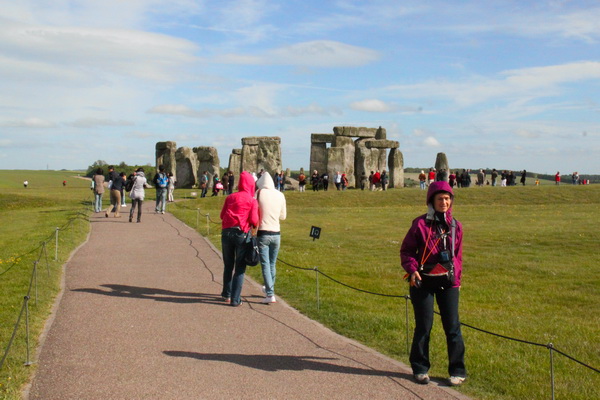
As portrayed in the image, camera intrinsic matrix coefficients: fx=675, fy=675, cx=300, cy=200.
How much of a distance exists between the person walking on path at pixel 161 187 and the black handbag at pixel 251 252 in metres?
15.6

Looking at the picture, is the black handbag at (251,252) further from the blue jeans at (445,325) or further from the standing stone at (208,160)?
the standing stone at (208,160)

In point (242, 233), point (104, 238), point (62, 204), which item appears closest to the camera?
point (242, 233)

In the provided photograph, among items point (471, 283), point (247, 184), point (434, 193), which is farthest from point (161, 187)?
point (434, 193)

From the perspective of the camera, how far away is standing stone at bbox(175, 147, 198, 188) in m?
47.3

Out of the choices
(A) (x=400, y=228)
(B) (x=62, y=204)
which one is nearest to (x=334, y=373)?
(A) (x=400, y=228)

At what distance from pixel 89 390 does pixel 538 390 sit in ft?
15.7

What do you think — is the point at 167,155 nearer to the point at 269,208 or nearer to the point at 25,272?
the point at 25,272

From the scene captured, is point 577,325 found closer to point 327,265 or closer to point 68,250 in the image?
point 327,265

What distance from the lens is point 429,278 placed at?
7152mm

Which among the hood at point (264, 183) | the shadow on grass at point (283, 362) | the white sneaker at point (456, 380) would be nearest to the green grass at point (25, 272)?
the shadow on grass at point (283, 362)

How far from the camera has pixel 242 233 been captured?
1107 centimetres

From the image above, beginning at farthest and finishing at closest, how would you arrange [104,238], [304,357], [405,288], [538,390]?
[104,238], [405,288], [304,357], [538,390]

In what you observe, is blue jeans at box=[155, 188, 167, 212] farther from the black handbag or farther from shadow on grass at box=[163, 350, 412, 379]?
shadow on grass at box=[163, 350, 412, 379]

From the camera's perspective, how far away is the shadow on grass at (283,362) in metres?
7.57
